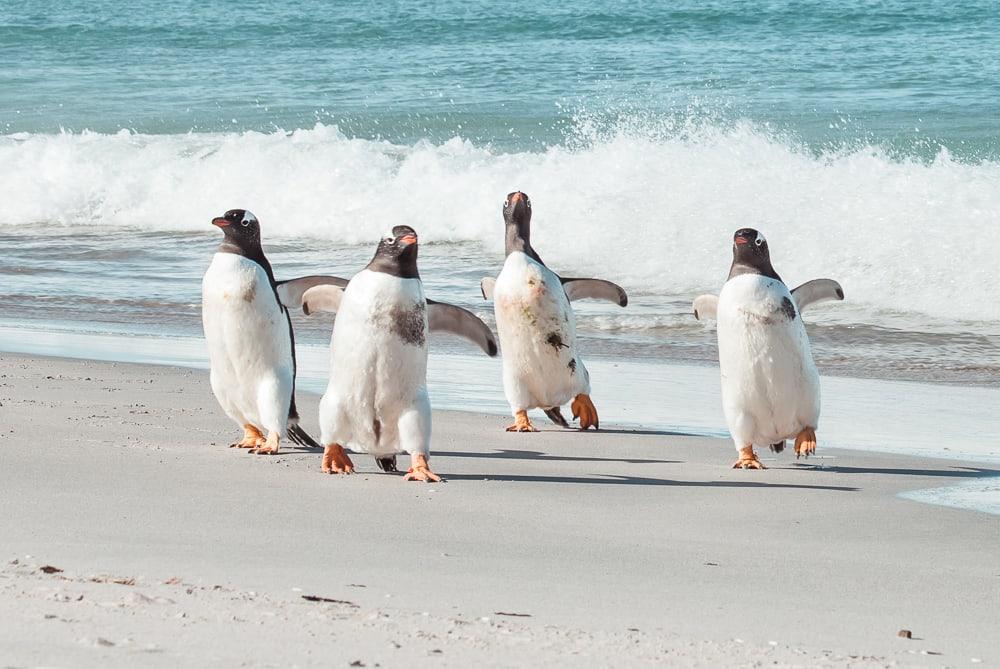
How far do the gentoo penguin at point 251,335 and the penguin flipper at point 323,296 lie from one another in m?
0.10

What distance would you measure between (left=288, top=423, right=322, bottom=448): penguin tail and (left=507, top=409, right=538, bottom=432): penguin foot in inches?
42.9

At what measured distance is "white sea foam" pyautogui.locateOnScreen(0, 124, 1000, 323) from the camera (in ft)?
39.9

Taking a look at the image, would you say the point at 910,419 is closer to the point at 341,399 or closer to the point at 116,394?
the point at 341,399

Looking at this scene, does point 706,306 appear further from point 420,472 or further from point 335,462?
point 335,462

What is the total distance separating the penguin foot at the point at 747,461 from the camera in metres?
5.77

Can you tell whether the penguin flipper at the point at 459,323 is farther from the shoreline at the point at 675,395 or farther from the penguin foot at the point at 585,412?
the shoreline at the point at 675,395

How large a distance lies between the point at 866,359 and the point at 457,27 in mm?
23216

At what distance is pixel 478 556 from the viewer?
400 cm

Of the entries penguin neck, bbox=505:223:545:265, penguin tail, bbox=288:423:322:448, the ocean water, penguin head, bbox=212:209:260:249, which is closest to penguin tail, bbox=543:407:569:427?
the ocean water

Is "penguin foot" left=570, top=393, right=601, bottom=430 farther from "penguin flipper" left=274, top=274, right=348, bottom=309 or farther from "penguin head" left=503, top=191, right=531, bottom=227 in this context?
"penguin flipper" left=274, top=274, right=348, bottom=309

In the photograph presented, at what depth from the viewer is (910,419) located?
7004 mm

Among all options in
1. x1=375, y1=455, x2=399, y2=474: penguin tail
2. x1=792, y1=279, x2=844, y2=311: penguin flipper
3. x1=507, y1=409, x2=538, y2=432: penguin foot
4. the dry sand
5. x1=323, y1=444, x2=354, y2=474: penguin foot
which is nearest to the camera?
the dry sand

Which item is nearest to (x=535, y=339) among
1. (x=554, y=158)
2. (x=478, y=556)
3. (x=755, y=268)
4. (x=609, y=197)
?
(x=755, y=268)

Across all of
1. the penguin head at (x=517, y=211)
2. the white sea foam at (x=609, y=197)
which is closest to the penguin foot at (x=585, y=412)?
the penguin head at (x=517, y=211)
